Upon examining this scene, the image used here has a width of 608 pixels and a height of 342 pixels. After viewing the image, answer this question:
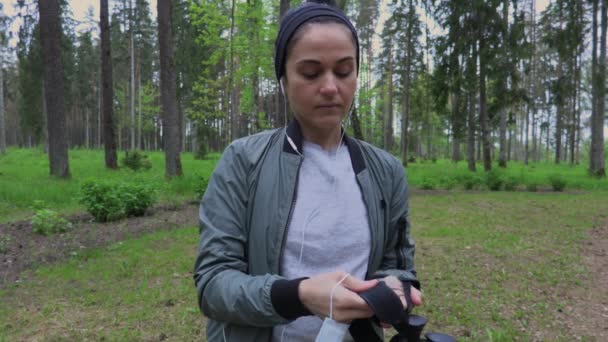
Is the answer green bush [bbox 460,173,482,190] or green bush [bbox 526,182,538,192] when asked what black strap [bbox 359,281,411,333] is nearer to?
green bush [bbox 460,173,482,190]

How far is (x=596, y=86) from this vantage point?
55.2ft

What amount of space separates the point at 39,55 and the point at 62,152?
15.5 metres

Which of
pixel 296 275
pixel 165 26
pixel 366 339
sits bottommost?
pixel 366 339

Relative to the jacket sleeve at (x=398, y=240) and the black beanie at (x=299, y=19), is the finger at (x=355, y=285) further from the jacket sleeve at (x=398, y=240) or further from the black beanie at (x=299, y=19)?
the black beanie at (x=299, y=19)

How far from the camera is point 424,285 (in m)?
4.86

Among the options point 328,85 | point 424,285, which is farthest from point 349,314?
point 424,285

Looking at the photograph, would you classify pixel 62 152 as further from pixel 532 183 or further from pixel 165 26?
pixel 532 183

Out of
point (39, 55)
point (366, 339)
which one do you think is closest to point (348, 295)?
point (366, 339)

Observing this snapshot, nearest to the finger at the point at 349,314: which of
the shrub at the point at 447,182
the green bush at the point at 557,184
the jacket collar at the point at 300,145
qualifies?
the jacket collar at the point at 300,145

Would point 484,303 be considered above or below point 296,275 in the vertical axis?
below

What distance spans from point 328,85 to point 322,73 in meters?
0.05

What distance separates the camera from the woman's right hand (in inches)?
37.2

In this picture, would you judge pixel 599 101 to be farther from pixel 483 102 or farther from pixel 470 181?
pixel 470 181

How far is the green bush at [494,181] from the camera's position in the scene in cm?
1409
